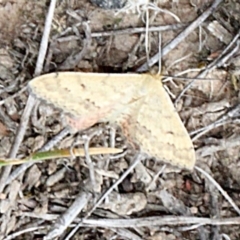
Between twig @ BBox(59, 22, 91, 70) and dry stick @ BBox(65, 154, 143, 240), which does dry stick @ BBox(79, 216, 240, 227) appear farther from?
twig @ BBox(59, 22, 91, 70)

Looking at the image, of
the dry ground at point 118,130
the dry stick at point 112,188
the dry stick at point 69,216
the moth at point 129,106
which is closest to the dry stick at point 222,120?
the dry ground at point 118,130

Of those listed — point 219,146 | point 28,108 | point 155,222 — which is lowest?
point 155,222

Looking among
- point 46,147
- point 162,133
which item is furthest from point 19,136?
point 162,133

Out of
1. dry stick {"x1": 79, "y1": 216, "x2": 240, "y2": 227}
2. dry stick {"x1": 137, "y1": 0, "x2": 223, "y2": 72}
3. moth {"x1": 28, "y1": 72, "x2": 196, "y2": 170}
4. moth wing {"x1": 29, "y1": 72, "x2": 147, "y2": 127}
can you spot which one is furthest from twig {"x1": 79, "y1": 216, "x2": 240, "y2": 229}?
dry stick {"x1": 137, "y1": 0, "x2": 223, "y2": 72}

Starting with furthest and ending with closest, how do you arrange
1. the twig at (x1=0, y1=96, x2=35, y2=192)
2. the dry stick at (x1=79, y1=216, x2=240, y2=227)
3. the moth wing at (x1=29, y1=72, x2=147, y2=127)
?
1. the dry stick at (x1=79, y1=216, x2=240, y2=227)
2. the twig at (x1=0, y1=96, x2=35, y2=192)
3. the moth wing at (x1=29, y1=72, x2=147, y2=127)

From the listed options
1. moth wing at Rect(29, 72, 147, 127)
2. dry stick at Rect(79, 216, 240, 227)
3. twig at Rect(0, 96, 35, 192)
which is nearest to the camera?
moth wing at Rect(29, 72, 147, 127)

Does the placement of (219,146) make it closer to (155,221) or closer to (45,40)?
(155,221)

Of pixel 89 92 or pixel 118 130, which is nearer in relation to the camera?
pixel 89 92

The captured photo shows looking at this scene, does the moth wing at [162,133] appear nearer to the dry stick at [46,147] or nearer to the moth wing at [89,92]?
the moth wing at [89,92]
